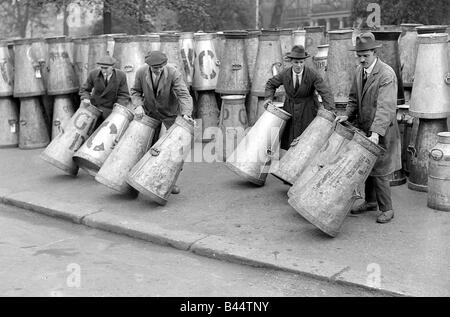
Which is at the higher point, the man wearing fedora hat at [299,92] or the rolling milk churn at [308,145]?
the man wearing fedora hat at [299,92]

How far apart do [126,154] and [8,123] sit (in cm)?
412

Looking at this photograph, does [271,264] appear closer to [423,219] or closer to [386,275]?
[386,275]

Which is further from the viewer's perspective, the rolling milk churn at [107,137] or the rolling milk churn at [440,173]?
the rolling milk churn at [107,137]

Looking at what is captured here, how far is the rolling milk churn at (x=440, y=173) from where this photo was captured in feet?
19.7

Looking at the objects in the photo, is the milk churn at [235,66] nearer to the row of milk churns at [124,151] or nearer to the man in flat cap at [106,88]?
the man in flat cap at [106,88]

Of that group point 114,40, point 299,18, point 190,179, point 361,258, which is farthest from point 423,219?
point 299,18

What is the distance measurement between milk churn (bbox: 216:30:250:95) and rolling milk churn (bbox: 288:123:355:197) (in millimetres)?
3165

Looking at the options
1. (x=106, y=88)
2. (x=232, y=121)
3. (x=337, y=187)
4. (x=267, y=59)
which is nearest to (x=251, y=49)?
(x=267, y=59)

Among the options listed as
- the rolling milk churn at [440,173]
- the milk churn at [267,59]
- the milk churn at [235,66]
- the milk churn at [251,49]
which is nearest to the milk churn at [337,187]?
the rolling milk churn at [440,173]

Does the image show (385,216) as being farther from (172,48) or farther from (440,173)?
(172,48)

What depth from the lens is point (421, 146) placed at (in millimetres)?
6762

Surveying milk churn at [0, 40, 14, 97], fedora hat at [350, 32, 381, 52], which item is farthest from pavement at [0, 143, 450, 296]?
milk churn at [0, 40, 14, 97]

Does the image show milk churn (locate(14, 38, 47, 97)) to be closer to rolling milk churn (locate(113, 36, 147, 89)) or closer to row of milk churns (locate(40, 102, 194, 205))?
rolling milk churn (locate(113, 36, 147, 89))

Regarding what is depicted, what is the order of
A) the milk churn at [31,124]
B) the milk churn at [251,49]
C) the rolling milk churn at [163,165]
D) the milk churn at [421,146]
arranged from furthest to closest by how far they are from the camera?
the milk churn at [31,124]
the milk churn at [251,49]
the milk churn at [421,146]
the rolling milk churn at [163,165]
